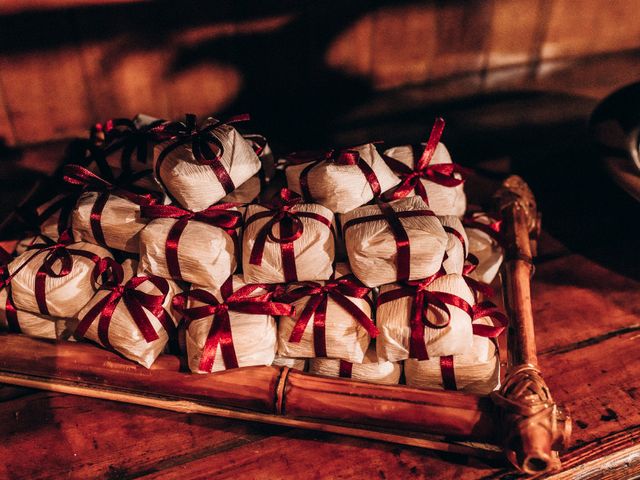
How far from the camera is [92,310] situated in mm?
1245

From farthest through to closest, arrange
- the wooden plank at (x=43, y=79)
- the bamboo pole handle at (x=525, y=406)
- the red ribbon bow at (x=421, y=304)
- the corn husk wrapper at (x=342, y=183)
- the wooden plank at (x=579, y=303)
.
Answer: the wooden plank at (x=43, y=79), the wooden plank at (x=579, y=303), the corn husk wrapper at (x=342, y=183), the red ribbon bow at (x=421, y=304), the bamboo pole handle at (x=525, y=406)

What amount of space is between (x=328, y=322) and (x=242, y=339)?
0.20 meters

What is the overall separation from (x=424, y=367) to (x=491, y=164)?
47.6 inches

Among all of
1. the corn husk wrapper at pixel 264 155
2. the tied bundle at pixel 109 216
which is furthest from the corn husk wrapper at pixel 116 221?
the corn husk wrapper at pixel 264 155

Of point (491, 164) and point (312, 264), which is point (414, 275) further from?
point (491, 164)

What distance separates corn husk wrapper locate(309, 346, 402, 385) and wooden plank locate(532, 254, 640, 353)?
0.46 m

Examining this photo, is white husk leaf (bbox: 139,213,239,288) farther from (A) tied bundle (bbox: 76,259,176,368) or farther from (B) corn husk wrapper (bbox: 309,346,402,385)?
(B) corn husk wrapper (bbox: 309,346,402,385)

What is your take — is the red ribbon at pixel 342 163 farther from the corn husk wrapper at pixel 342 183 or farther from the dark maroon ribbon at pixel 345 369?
the dark maroon ribbon at pixel 345 369

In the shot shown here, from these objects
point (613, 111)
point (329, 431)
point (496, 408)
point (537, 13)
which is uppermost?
point (537, 13)

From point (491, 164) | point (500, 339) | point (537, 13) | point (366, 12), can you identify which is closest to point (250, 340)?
point (500, 339)

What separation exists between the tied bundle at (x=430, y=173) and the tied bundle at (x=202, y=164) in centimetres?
39

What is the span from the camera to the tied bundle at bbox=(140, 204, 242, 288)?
3.96 feet

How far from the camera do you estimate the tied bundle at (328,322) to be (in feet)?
3.95

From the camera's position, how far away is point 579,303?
1598 mm
